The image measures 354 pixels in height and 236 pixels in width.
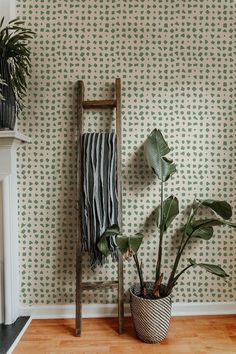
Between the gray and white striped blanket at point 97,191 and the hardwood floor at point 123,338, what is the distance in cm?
45

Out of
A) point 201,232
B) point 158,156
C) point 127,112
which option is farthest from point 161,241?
point 127,112

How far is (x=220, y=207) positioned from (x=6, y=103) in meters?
1.53

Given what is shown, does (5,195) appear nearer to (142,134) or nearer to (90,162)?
(90,162)

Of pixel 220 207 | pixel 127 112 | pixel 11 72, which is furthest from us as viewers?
pixel 127 112

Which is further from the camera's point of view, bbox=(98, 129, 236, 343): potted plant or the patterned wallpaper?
the patterned wallpaper

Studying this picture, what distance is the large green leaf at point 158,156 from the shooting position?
2.11 meters

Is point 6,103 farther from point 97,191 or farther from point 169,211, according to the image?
point 169,211

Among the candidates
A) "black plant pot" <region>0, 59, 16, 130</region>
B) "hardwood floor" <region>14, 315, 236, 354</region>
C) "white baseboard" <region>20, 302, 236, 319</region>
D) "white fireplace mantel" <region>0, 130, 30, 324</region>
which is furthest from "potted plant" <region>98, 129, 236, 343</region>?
"black plant pot" <region>0, 59, 16, 130</region>

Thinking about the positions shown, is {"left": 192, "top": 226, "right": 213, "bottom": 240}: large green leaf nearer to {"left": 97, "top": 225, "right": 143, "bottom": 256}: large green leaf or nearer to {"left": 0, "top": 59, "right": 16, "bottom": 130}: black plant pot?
{"left": 97, "top": 225, "right": 143, "bottom": 256}: large green leaf

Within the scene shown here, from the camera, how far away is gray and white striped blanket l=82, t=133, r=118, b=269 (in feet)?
7.02

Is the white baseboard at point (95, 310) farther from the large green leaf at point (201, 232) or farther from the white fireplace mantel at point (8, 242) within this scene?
the large green leaf at point (201, 232)

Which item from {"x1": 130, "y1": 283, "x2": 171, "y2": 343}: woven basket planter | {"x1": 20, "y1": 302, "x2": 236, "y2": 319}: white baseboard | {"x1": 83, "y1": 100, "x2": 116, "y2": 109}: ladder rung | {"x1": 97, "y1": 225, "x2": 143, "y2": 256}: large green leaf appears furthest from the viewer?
{"x1": 20, "y1": 302, "x2": 236, "y2": 319}: white baseboard

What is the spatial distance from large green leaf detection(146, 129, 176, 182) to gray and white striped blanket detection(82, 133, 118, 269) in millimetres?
250

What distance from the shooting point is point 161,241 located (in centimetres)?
211
